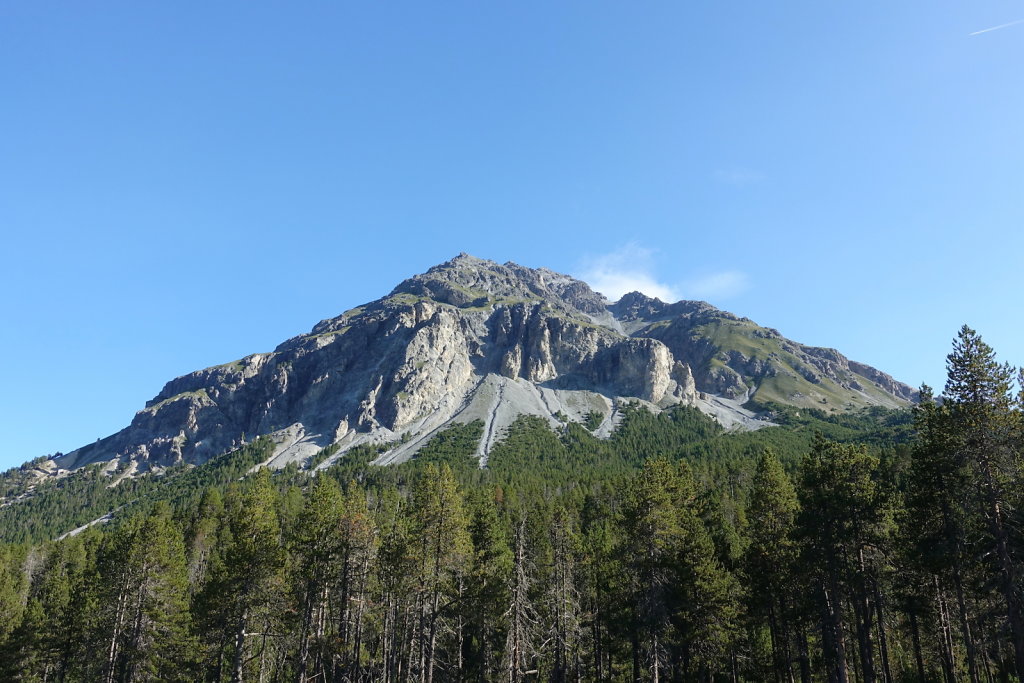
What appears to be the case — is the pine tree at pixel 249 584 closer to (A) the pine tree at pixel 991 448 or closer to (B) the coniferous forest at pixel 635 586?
(B) the coniferous forest at pixel 635 586

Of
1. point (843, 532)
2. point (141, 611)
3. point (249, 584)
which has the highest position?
point (843, 532)

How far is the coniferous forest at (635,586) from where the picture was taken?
2683 centimetres

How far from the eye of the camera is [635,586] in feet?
119

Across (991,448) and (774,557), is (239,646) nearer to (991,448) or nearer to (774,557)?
(774,557)

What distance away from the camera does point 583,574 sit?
151ft

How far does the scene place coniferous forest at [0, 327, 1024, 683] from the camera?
26828mm

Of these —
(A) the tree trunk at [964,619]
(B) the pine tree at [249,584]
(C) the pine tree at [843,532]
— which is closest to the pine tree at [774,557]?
(C) the pine tree at [843,532]

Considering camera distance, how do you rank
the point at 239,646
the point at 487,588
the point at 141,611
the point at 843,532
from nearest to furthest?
the point at 843,532, the point at 239,646, the point at 487,588, the point at 141,611

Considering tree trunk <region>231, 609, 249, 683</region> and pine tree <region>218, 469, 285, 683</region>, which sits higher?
pine tree <region>218, 469, 285, 683</region>

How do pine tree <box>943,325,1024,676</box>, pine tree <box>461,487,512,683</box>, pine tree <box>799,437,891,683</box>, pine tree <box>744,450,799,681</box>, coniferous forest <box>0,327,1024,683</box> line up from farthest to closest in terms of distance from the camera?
pine tree <box>461,487,512,683</box> → pine tree <box>744,450,799,681</box> → pine tree <box>799,437,891,683</box> → coniferous forest <box>0,327,1024,683</box> → pine tree <box>943,325,1024,676</box>

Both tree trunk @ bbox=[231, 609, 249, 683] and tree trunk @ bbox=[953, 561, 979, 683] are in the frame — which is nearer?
tree trunk @ bbox=[953, 561, 979, 683]

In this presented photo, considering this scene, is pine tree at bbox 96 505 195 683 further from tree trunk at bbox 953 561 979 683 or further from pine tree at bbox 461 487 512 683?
tree trunk at bbox 953 561 979 683

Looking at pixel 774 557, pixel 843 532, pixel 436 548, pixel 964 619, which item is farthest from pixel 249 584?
pixel 964 619

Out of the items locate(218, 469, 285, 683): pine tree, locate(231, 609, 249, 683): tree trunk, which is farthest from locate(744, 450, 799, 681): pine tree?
locate(231, 609, 249, 683): tree trunk
